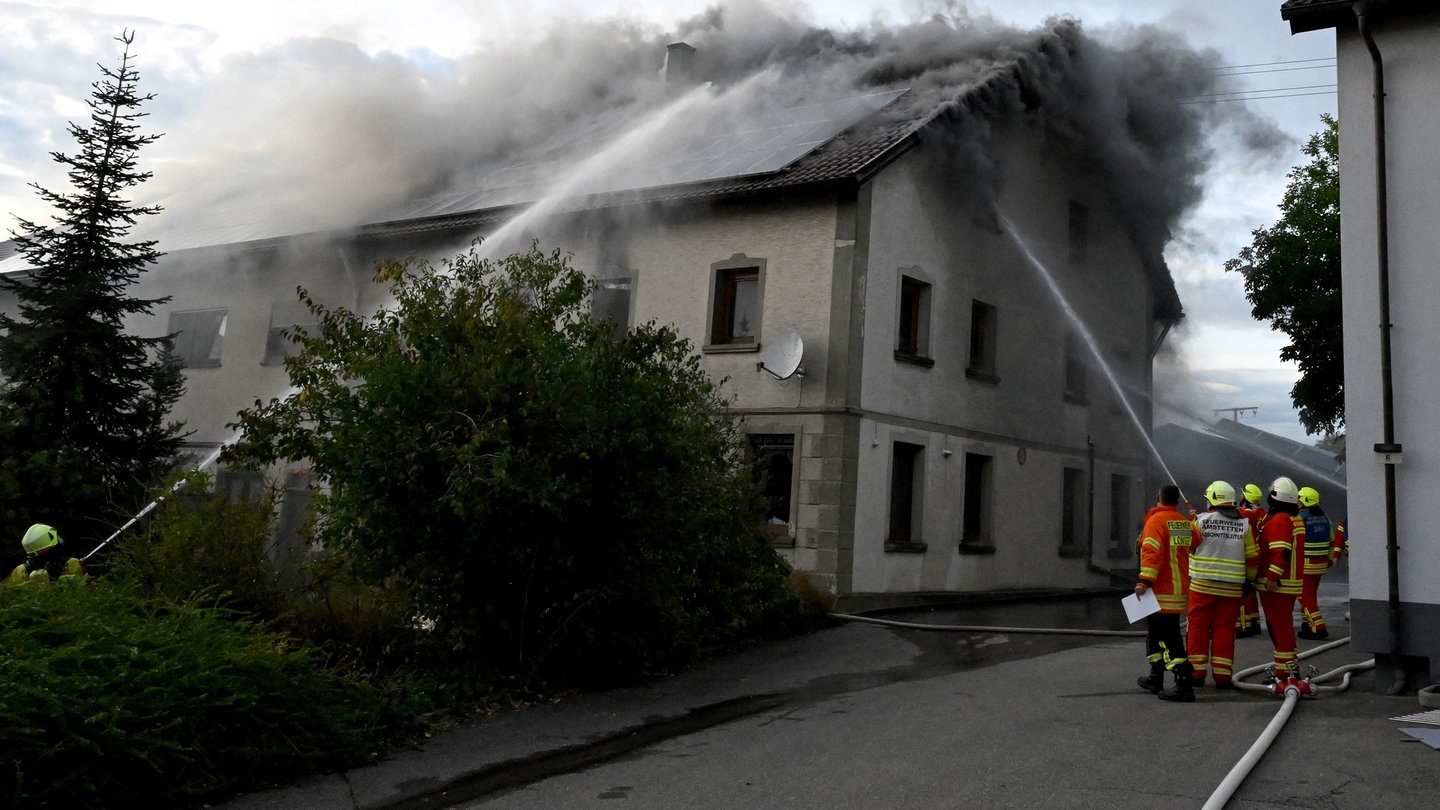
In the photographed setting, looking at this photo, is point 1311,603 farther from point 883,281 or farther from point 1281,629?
point 883,281

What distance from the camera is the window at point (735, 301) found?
639 inches

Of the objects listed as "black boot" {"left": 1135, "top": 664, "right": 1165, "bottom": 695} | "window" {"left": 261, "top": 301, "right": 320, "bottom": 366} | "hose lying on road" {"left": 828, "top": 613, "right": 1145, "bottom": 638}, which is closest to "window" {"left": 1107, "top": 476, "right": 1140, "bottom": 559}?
"hose lying on road" {"left": 828, "top": 613, "right": 1145, "bottom": 638}

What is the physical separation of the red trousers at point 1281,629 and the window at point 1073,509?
38.2ft

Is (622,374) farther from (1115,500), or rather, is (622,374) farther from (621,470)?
(1115,500)

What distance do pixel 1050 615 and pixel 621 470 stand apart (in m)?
8.93

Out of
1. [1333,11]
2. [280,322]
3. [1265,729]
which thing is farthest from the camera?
[280,322]

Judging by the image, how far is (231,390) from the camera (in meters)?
Result: 21.6

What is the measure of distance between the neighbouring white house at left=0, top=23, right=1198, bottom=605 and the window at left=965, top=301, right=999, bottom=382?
4cm

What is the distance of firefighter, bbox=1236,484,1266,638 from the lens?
11180 mm

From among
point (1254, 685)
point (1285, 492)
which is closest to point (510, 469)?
point (1254, 685)

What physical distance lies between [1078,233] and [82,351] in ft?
51.2

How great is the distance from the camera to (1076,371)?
2091cm

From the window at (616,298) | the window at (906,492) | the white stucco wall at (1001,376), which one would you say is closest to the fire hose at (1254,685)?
the white stucco wall at (1001,376)

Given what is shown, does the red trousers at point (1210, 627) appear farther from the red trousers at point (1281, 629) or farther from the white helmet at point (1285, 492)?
the white helmet at point (1285, 492)
